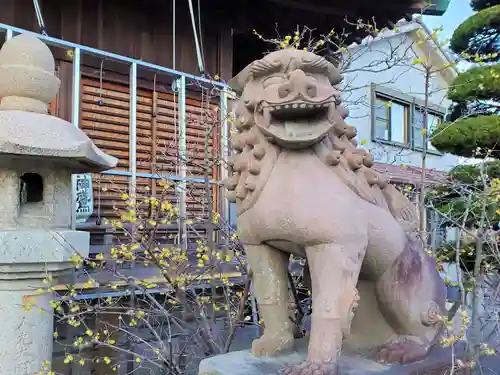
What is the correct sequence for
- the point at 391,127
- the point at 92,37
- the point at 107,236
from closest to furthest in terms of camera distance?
the point at 107,236, the point at 92,37, the point at 391,127

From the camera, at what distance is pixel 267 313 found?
190cm

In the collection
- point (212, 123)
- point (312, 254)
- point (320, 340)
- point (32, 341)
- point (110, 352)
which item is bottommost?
point (110, 352)

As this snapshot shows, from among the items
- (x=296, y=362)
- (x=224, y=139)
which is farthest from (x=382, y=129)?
(x=296, y=362)

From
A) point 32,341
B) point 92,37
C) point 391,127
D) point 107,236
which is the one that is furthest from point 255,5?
point 391,127

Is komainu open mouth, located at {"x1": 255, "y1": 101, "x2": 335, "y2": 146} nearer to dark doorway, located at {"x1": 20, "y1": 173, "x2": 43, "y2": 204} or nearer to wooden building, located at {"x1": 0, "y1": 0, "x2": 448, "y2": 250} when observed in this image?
dark doorway, located at {"x1": 20, "y1": 173, "x2": 43, "y2": 204}

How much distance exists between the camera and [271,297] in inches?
74.7

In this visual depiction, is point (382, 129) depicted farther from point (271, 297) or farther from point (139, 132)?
point (271, 297)

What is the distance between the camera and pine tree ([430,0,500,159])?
19.4 feet

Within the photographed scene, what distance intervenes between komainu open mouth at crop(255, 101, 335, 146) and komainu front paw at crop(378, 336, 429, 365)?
0.85 metres

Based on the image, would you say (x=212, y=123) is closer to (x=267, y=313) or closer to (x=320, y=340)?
(x=267, y=313)

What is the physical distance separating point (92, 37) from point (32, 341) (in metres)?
3.21

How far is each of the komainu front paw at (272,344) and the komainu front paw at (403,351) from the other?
0.36 metres

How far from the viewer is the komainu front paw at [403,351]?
189cm

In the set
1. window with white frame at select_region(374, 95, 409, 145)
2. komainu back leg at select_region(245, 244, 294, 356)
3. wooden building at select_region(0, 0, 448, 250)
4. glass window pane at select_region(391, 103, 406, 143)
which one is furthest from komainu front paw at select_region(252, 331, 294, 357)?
glass window pane at select_region(391, 103, 406, 143)
